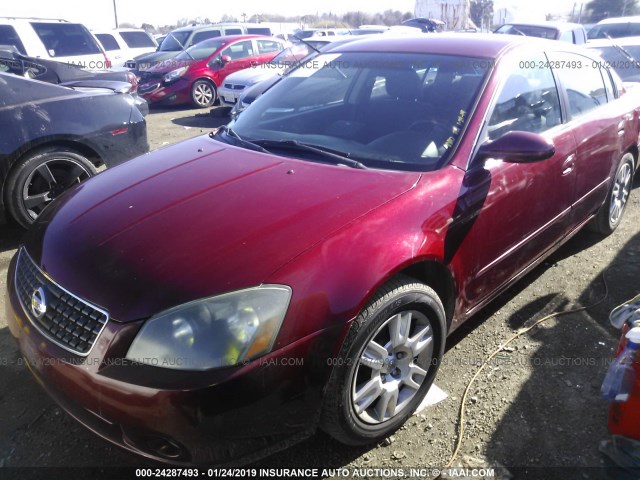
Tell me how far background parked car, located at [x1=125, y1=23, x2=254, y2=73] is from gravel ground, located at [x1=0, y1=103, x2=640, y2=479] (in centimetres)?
1044

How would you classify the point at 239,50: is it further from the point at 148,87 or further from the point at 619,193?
the point at 619,193

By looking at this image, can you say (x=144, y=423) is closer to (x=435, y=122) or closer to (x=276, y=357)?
(x=276, y=357)

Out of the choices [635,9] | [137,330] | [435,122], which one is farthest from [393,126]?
[635,9]

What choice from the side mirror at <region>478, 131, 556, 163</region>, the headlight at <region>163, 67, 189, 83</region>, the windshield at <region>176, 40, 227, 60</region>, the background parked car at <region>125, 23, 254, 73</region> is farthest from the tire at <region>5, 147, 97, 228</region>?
the background parked car at <region>125, 23, 254, 73</region>

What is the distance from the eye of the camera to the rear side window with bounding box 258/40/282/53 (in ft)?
40.0

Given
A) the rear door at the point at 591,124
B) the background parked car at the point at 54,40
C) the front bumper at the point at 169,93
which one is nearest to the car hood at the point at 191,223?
the rear door at the point at 591,124

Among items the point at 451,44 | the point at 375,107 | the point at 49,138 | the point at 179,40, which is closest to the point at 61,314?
the point at 375,107

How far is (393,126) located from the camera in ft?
9.06

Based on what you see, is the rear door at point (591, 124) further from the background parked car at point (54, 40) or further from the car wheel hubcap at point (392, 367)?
the background parked car at point (54, 40)

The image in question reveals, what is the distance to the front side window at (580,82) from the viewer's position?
11.1 ft

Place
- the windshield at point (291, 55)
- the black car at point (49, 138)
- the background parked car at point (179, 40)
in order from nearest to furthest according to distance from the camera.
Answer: the black car at point (49, 138) → the windshield at point (291, 55) → the background parked car at point (179, 40)

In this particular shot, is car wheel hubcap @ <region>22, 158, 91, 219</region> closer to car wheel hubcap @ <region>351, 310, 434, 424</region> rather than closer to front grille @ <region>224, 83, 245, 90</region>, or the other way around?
car wheel hubcap @ <region>351, 310, 434, 424</region>

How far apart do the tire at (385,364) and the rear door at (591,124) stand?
172 cm

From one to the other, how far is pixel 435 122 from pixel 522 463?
1.65 meters
